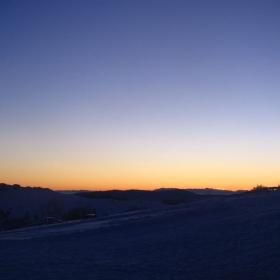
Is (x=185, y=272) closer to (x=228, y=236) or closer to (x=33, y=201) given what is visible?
(x=228, y=236)

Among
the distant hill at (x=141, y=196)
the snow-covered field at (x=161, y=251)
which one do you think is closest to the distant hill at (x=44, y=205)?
the distant hill at (x=141, y=196)

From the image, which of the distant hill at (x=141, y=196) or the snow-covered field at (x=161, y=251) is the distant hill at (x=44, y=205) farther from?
the snow-covered field at (x=161, y=251)

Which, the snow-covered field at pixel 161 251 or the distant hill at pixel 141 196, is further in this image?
the distant hill at pixel 141 196

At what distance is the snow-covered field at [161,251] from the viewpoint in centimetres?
866

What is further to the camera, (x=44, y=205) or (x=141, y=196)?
(x=141, y=196)

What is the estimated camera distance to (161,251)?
1064 cm

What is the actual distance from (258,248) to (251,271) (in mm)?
1464

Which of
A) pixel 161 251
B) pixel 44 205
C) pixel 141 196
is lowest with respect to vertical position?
pixel 161 251

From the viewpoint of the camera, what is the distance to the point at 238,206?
16781 mm

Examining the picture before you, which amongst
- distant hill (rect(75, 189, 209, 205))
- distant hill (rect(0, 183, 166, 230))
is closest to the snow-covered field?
distant hill (rect(0, 183, 166, 230))

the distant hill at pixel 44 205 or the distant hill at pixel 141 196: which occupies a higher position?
the distant hill at pixel 141 196

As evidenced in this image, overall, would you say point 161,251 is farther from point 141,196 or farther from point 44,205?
point 141,196

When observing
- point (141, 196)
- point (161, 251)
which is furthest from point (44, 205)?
point (141, 196)

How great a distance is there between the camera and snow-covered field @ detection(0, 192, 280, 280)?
8.66 meters
